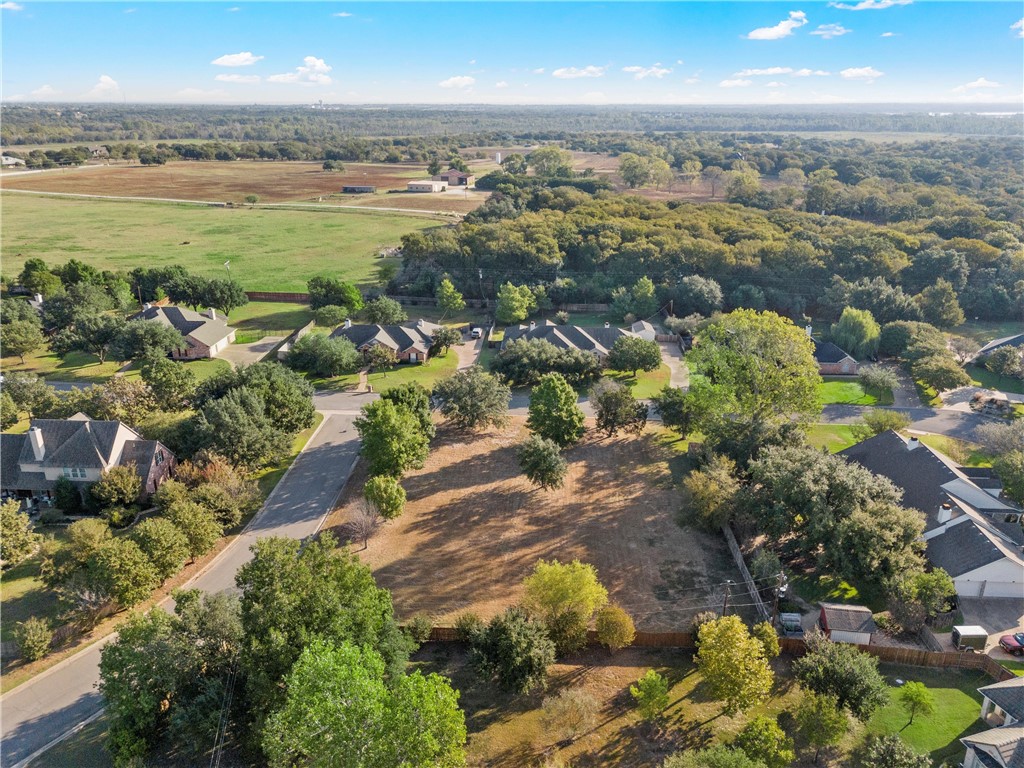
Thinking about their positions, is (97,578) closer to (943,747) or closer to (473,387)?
(473,387)

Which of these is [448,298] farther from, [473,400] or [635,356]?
[473,400]

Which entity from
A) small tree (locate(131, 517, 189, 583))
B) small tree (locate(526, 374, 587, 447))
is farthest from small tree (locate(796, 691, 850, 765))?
small tree (locate(131, 517, 189, 583))

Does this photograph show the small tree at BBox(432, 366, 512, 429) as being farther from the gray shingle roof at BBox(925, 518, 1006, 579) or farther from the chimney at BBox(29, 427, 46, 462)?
the gray shingle roof at BBox(925, 518, 1006, 579)

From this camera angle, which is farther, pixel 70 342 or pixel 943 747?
pixel 70 342

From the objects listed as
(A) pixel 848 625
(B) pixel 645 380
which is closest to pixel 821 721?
(A) pixel 848 625

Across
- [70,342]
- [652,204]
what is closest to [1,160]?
[70,342]

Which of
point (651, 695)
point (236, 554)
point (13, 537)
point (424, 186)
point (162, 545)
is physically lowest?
point (236, 554)
